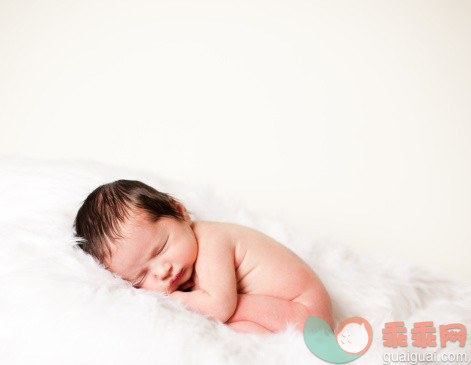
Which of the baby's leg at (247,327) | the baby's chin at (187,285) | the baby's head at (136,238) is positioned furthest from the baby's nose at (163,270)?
the baby's leg at (247,327)

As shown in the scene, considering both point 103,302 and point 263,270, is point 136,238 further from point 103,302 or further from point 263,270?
point 263,270

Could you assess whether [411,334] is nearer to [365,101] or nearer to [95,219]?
[95,219]

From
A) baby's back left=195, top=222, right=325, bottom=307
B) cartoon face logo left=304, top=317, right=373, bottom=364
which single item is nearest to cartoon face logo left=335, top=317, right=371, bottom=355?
cartoon face logo left=304, top=317, right=373, bottom=364

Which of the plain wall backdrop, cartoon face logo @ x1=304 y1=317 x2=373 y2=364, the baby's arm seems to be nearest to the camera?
cartoon face logo @ x1=304 y1=317 x2=373 y2=364

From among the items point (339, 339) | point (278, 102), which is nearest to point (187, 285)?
point (339, 339)

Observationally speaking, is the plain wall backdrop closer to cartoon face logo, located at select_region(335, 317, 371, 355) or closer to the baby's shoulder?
the baby's shoulder

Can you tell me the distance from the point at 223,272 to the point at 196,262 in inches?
3.9

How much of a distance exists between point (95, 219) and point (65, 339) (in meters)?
0.36

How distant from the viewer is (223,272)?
135cm

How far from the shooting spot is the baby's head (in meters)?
1.31

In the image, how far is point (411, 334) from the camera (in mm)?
1360

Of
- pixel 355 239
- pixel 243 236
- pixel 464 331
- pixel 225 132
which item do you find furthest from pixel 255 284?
pixel 225 132

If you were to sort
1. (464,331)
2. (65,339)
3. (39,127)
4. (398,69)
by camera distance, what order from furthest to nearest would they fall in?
1. (39,127)
2. (398,69)
3. (464,331)
4. (65,339)

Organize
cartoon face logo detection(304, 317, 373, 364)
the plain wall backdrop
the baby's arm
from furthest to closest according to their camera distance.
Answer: the plain wall backdrop → the baby's arm → cartoon face logo detection(304, 317, 373, 364)
